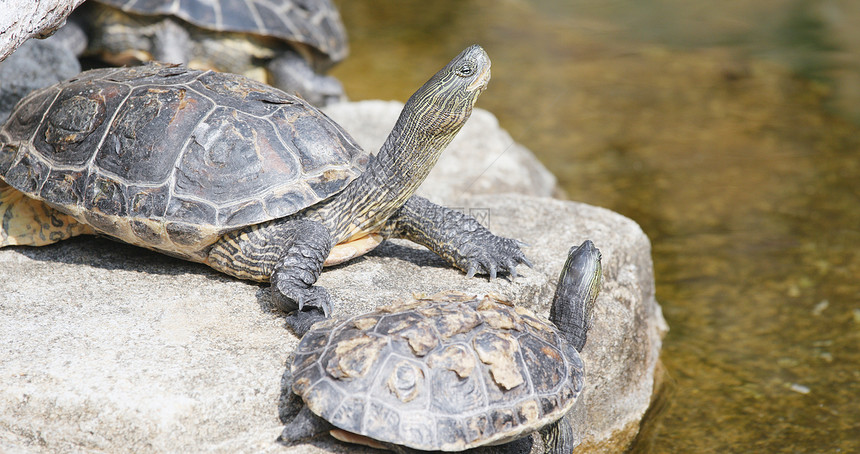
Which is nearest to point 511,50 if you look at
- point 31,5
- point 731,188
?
point 731,188

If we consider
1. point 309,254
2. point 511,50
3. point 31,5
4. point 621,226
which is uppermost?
point 31,5

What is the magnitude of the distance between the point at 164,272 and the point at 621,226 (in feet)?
9.24

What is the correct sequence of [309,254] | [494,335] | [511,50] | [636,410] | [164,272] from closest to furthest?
[494,335], [309,254], [164,272], [636,410], [511,50]

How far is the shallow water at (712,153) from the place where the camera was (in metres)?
5.01

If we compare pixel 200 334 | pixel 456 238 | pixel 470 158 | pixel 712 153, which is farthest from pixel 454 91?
pixel 712 153

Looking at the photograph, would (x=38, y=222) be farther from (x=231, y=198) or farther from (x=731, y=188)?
(x=731, y=188)

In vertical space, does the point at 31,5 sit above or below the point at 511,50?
above

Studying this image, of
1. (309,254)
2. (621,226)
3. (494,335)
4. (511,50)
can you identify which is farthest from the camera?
(511,50)

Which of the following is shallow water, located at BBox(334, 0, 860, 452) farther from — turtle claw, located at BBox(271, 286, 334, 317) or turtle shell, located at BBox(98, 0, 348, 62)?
turtle claw, located at BBox(271, 286, 334, 317)

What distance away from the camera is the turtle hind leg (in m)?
4.23

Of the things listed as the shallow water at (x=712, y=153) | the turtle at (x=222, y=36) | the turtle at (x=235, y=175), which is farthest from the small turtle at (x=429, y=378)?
the turtle at (x=222, y=36)

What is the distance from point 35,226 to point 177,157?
3.56ft

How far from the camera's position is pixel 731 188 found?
8070 millimetres

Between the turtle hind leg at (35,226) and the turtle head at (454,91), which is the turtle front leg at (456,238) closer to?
the turtle head at (454,91)
